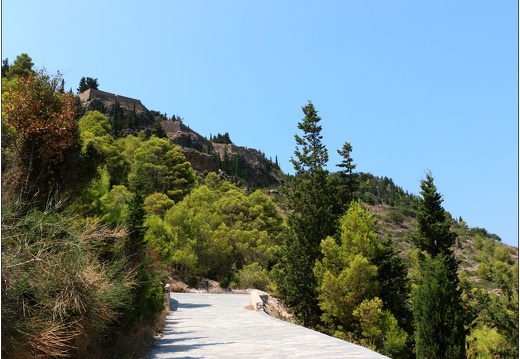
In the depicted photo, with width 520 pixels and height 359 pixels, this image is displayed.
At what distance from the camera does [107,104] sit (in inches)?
3839

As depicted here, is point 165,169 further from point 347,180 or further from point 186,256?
point 347,180

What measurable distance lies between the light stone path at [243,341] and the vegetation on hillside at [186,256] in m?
0.83

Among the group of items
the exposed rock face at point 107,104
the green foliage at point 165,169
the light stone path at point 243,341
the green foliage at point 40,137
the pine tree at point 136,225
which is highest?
the exposed rock face at point 107,104

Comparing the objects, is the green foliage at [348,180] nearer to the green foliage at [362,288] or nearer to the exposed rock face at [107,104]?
the green foliage at [362,288]

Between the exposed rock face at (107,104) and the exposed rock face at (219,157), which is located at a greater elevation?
the exposed rock face at (107,104)

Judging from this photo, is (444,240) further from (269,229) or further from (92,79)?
(92,79)

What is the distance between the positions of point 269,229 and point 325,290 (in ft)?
87.4

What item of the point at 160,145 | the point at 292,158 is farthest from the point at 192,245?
the point at 160,145

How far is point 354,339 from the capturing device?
19484mm

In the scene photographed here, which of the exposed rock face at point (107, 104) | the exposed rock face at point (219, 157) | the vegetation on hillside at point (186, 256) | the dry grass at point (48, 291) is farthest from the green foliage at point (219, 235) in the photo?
the exposed rock face at point (107, 104)

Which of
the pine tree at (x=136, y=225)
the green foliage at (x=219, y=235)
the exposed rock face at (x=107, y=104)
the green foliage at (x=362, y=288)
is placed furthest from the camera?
the exposed rock face at (x=107, y=104)

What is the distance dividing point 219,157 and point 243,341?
87.1 meters

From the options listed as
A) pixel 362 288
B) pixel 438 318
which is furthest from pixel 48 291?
pixel 362 288

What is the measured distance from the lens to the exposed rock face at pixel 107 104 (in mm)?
93625
